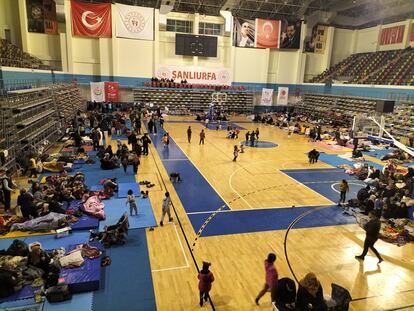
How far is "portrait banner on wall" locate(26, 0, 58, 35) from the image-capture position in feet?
117

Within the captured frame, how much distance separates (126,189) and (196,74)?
31.9 meters

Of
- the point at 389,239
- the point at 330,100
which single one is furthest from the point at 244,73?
the point at 389,239

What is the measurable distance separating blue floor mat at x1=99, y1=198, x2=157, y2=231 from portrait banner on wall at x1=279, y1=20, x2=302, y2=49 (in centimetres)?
3745

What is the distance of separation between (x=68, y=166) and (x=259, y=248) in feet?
38.6

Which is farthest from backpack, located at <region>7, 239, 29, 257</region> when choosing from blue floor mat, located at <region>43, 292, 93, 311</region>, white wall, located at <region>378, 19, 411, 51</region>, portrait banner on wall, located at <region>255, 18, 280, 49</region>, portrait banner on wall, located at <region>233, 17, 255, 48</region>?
white wall, located at <region>378, 19, 411, 51</region>

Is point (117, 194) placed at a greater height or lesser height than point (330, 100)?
lesser

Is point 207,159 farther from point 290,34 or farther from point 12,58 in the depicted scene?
point 290,34

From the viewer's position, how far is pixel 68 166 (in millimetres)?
17312

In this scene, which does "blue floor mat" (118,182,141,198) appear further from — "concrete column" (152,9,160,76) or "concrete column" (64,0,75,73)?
"concrete column" (152,9,160,76)

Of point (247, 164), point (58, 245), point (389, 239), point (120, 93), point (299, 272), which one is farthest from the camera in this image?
point (120, 93)

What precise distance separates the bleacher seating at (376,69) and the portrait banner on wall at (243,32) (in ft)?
36.9

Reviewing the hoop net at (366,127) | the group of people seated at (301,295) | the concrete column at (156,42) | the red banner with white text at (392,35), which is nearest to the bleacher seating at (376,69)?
the red banner with white text at (392,35)

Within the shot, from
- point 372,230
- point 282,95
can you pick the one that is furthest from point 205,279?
point 282,95

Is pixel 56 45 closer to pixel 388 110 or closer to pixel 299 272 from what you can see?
pixel 388 110
